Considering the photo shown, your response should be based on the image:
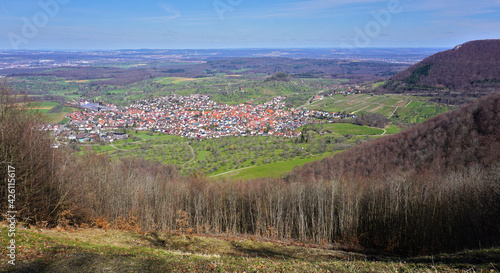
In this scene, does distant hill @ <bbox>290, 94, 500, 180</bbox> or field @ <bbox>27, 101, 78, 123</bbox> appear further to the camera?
field @ <bbox>27, 101, 78, 123</bbox>

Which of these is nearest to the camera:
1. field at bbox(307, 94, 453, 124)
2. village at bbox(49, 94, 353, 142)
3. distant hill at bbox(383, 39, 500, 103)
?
village at bbox(49, 94, 353, 142)

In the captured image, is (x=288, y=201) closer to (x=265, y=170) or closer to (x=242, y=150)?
(x=265, y=170)

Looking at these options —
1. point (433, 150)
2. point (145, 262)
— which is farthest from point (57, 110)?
point (433, 150)

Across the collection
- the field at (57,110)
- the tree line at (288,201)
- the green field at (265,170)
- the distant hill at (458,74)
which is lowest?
the green field at (265,170)

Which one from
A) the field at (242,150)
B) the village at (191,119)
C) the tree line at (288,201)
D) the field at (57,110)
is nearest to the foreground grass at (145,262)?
the tree line at (288,201)

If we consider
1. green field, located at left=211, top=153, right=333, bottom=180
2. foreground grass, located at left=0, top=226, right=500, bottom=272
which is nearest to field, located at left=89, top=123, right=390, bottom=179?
green field, located at left=211, top=153, right=333, bottom=180

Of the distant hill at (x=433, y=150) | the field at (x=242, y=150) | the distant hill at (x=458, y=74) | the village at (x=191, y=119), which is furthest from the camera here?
the distant hill at (x=458, y=74)

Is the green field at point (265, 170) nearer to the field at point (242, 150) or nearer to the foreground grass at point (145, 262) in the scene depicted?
the field at point (242, 150)

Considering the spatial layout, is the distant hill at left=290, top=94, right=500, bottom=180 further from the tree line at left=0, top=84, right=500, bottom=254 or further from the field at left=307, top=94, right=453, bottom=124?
the field at left=307, top=94, right=453, bottom=124
